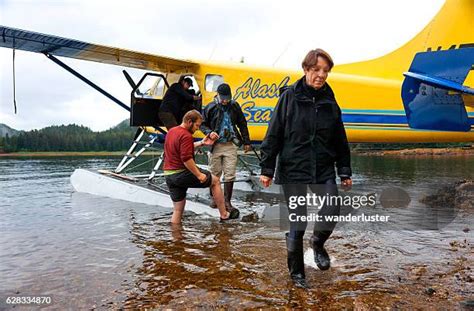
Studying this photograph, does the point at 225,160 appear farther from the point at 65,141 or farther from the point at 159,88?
the point at 65,141

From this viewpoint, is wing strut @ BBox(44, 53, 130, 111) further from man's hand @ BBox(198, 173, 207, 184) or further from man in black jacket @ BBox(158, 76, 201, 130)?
man's hand @ BBox(198, 173, 207, 184)

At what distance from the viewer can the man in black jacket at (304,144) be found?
2.88m

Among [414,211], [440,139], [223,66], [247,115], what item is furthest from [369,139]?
[223,66]

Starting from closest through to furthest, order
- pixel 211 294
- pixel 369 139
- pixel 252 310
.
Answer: pixel 252 310 → pixel 211 294 → pixel 369 139

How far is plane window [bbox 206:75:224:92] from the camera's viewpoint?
855cm

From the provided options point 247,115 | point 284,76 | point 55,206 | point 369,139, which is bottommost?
point 55,206

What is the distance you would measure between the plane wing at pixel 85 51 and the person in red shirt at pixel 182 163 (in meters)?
4.12

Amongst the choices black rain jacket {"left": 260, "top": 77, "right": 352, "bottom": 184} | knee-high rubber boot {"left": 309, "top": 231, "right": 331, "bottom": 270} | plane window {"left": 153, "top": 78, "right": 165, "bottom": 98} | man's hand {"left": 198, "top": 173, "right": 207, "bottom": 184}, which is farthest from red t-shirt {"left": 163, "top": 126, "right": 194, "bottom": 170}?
plane window {"left": 153, "top": 78, "right": 165, "bottom": 98}

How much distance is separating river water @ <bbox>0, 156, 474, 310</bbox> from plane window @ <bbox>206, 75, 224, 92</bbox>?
3.84 m

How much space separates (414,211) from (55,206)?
596 cm

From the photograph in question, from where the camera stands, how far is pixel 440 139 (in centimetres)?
680

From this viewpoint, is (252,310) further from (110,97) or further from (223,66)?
(110,97)

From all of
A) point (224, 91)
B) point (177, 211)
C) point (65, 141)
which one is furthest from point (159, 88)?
point (65, 141)

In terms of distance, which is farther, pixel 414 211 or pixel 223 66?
pixel 223 66
